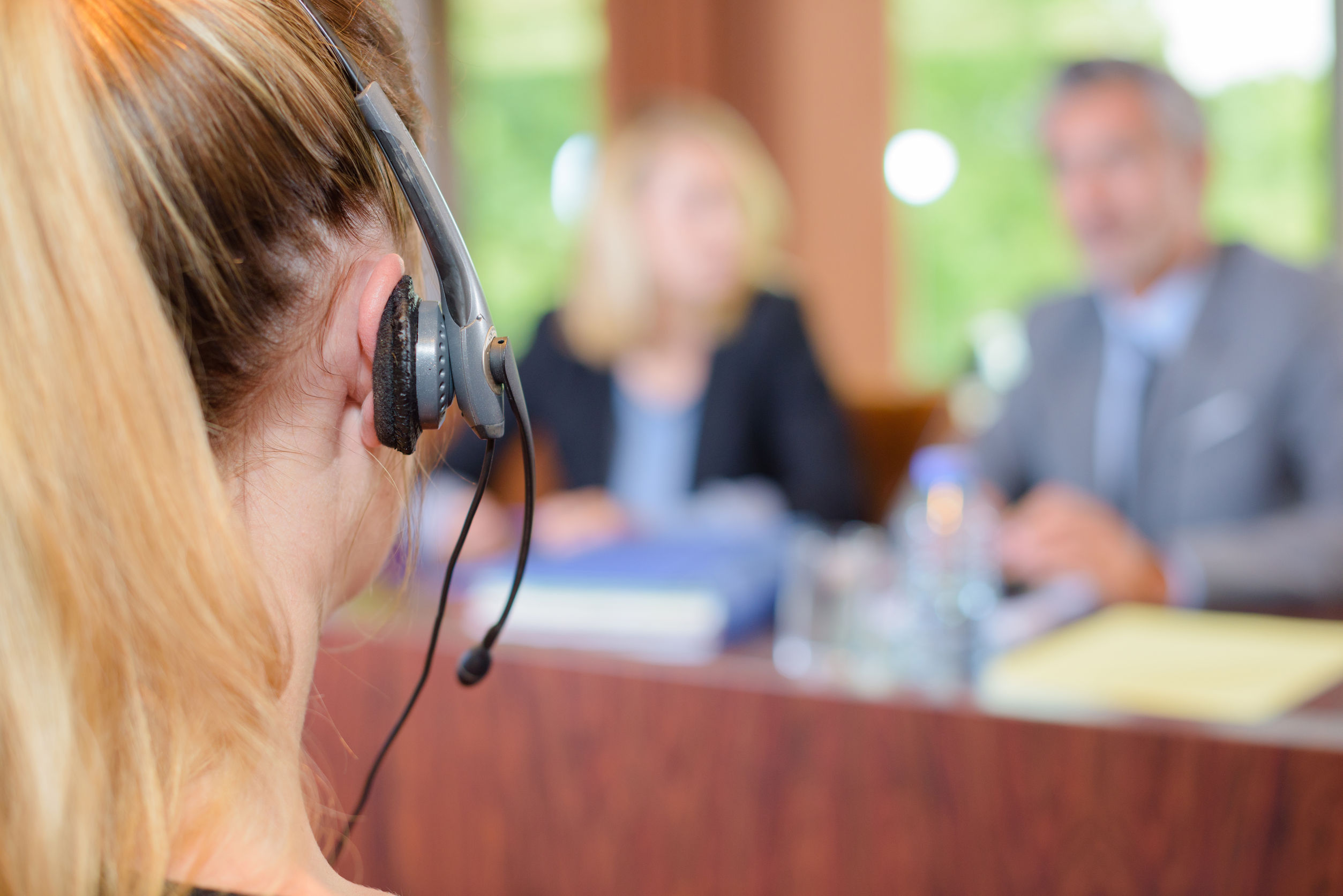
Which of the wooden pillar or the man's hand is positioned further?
the wooden pillar

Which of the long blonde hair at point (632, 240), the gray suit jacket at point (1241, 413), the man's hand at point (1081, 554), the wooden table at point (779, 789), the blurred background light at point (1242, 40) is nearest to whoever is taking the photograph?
the wooden table at point (779, 789)

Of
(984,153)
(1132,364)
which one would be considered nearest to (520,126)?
(984,153)

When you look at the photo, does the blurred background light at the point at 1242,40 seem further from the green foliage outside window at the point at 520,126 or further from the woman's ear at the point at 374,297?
the woman's ear at the point at 374,297

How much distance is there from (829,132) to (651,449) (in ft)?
8.26

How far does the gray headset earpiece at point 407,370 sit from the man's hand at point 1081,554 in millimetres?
1122

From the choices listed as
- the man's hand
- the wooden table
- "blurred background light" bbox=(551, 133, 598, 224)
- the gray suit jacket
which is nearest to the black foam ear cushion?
the wooden table

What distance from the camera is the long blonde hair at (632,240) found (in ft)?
7.63

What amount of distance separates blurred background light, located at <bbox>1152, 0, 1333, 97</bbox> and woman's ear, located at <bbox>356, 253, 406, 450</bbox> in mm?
3868

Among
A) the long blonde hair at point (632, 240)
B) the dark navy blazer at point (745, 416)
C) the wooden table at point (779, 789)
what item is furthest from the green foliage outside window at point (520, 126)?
the wooden table at point (779, 789)

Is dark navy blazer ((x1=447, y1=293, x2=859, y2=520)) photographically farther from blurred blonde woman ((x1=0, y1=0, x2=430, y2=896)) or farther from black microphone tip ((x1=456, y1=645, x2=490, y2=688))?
blurred blonde woman ((x1=0, y1=0, x2=430, y2=896))

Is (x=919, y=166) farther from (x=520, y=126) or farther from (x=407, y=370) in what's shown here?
(x=407, y=370)

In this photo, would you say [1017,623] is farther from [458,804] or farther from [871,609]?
[458,804]

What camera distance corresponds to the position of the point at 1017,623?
50.9 inches

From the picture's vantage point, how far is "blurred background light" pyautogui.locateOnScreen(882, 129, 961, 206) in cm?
437
